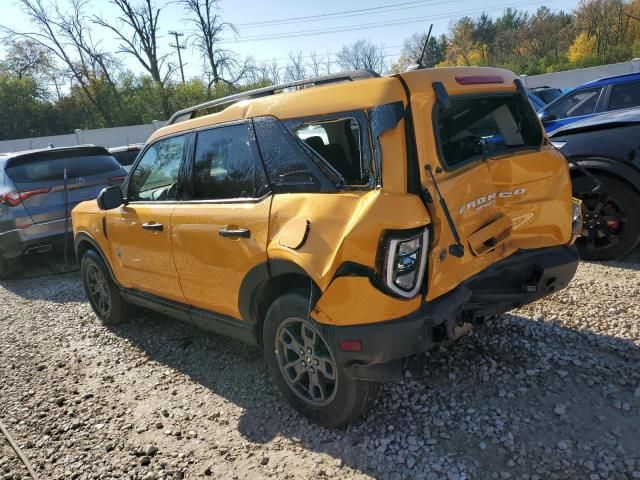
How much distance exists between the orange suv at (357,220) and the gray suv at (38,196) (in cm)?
394

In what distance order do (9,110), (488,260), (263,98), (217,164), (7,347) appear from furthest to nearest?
(9,110), (7,347), (217,164), (263,98), (488,260)

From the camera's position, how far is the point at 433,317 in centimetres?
233

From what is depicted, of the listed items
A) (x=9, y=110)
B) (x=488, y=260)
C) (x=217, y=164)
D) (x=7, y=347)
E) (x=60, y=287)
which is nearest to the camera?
(x=488, y=260)

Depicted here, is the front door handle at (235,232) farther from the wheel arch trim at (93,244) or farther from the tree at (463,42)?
the tree at (463,42)

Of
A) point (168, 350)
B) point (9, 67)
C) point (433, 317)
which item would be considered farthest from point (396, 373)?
point (9, 67)

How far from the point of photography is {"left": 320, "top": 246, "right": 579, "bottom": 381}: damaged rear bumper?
2.30 metres

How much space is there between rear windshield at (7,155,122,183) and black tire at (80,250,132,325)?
8.64 feet

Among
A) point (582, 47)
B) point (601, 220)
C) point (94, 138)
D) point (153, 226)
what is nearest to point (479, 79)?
point (153, 226)

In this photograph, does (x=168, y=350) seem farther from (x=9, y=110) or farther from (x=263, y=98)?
(x=9, y=110)

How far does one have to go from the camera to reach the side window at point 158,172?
362cm

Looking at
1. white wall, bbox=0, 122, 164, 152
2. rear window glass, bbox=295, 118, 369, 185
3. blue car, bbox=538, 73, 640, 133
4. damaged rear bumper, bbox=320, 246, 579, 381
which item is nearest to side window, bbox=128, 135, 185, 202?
rear window glass, bbox=295, 118, 369, 185

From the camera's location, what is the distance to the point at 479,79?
2.78 m

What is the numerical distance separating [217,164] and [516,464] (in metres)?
2.42

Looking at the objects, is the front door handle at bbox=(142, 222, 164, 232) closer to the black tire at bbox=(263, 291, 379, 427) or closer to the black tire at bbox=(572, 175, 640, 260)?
the black tire at bbox=(263, 291, 379, 427)
